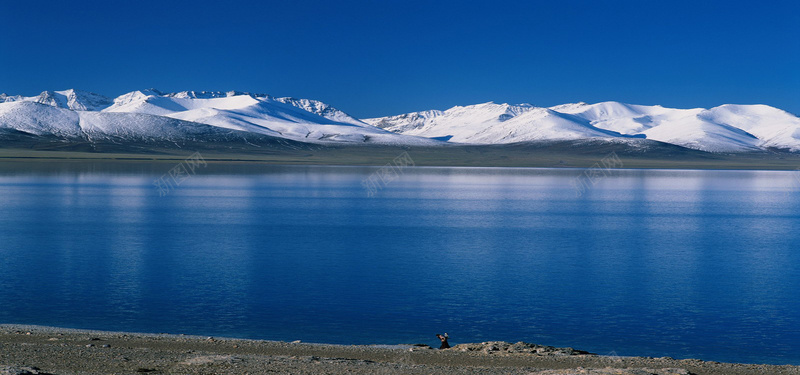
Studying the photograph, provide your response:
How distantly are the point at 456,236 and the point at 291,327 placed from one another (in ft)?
57.1

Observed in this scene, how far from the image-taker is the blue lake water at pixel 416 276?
55.9ft

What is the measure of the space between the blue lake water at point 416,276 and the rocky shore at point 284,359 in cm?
167

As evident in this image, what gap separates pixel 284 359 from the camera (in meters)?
12.9

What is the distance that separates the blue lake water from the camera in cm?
1703

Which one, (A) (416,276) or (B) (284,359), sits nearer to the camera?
(B) (284,359)

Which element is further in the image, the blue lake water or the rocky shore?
the blue lake water

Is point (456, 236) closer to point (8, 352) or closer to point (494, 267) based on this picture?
point (494, 267)

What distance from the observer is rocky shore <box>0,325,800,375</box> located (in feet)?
39.3

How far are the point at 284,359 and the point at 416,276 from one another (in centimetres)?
1064

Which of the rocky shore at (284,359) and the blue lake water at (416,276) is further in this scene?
the blue lake water at (416,276)

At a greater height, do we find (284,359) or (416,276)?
(284,359)

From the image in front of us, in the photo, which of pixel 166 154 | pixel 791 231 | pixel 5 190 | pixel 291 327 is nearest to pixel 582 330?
pixel 291 327

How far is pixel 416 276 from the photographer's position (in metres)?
23.3

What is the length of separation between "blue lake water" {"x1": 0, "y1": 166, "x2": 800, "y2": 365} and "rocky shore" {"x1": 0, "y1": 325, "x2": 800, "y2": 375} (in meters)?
1.67
